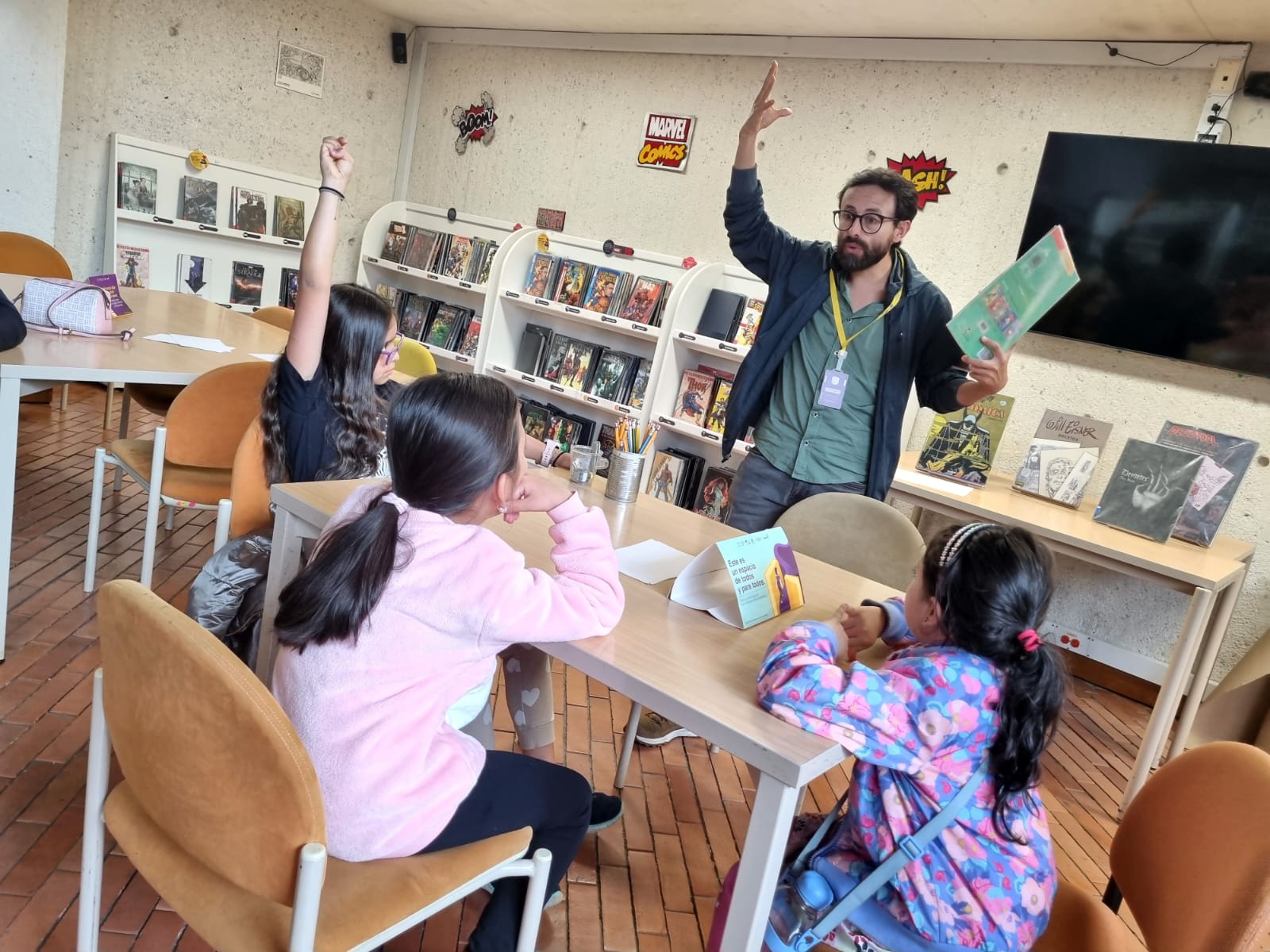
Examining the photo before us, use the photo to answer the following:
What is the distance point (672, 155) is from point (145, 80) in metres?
2.97

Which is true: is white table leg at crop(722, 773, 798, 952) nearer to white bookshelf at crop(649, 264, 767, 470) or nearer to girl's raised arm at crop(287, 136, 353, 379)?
girl's raised arm at crop(287, 136, 353, 379)

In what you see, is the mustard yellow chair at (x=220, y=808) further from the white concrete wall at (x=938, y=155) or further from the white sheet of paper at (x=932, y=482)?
the white concrete wall at (x=938, y=155)

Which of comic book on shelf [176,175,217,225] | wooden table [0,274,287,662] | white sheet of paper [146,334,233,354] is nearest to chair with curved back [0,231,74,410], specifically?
wooden table [0,274,287,662]

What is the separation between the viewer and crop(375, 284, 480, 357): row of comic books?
199 inches

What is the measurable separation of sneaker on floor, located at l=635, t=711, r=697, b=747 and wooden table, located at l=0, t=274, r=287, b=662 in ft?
5.25

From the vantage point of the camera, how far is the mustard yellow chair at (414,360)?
3344 mm

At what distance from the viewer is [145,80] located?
4801mm

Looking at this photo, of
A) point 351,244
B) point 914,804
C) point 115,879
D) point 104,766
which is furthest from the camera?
point 351,244

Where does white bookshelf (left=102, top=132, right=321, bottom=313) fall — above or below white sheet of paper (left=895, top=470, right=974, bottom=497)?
above

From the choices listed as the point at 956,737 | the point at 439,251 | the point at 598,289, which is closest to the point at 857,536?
the point at 956,737

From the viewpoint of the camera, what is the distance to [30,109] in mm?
4199

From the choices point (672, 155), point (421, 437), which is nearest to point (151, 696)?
point (421, 437)

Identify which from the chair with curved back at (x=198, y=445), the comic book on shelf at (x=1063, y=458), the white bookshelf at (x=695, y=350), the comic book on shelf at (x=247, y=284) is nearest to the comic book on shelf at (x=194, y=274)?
the comic book on shelf at (x=247, y=284)

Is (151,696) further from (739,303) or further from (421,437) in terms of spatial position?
(739,303)
